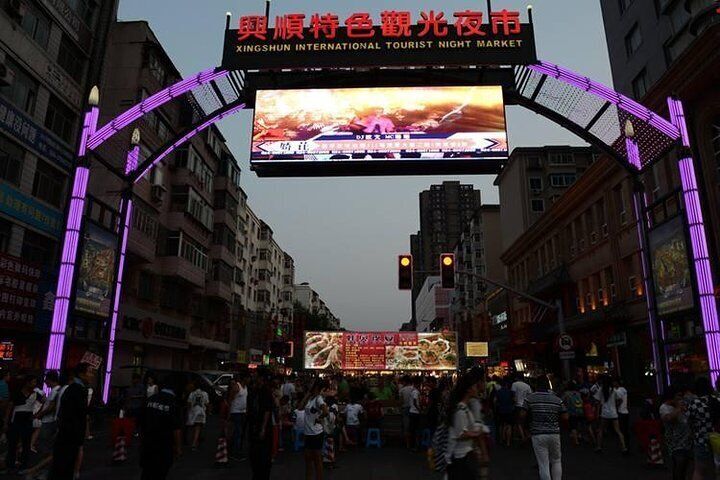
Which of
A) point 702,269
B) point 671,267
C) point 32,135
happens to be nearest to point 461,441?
point 702,269

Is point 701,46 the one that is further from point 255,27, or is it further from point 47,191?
point 47,191

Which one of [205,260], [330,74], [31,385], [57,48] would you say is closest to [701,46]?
[330,74]

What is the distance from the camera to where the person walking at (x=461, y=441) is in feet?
19.4

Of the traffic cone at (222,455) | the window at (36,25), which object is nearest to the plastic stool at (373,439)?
the traffic cone at (222,455)

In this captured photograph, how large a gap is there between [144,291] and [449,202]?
16780cm

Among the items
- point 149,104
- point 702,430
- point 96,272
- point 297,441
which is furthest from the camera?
point 149,104

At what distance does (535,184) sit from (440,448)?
52.4 metres

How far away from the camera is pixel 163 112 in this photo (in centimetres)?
3519

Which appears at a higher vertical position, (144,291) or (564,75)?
(564,75)

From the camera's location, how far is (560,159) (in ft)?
182

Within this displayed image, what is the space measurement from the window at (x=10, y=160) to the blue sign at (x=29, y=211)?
22.9 inches

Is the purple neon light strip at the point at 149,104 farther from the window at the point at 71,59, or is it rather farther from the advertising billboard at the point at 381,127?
the window at the point at 71,59

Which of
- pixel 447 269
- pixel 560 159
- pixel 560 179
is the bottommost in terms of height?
pixel 447 269

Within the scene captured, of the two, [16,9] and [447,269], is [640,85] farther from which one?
[16,9]
